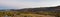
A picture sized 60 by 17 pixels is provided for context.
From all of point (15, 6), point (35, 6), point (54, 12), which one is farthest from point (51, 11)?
point (15, 6)

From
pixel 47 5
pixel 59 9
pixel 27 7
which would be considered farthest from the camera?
pixel 27 7

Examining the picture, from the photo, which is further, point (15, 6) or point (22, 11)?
point (15, 6)

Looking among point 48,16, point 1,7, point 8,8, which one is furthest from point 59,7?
point 1,7

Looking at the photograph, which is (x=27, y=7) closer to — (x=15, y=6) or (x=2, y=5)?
(x=15, y=6)

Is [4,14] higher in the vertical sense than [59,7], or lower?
lower

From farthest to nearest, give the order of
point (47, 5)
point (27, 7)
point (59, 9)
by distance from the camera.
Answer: point (27, 7)
point (47, 5)
point (59, 9)

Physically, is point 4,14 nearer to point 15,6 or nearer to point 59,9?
point 15,6

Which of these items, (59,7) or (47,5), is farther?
(47,5)

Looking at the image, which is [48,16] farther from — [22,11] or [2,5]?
[2,5]

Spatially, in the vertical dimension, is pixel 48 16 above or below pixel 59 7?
below
